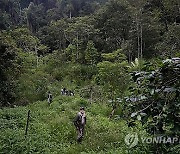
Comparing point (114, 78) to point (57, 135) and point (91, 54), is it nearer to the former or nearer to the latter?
point (57, 135)

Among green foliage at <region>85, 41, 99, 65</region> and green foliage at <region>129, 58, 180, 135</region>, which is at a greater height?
green foliage at <region>129, 58, 180, 135</region>

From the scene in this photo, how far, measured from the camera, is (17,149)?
8.23 m

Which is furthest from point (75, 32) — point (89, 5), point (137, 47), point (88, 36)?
point (89, 5)

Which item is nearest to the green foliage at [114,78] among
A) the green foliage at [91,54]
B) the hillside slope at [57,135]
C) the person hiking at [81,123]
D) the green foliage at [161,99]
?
the hillside slope at [57,135]

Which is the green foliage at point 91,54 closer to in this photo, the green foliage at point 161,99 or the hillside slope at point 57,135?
the hillside slope at point 57,135

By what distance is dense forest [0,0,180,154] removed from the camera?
2105 mm

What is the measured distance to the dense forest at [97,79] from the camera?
211cm

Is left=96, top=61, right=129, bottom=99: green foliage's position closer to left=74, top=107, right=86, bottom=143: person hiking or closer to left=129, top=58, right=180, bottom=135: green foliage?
left=74, top=107, right=86, bottom=143: person hiking

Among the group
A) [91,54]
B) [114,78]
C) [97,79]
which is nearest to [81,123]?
[114,78]

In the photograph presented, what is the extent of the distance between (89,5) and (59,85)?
2532cm

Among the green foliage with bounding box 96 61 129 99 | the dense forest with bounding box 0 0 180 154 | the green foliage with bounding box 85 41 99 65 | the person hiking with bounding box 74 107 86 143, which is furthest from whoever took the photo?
the green foliage with bounding box 85 41 99 65

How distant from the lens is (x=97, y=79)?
2416 cm

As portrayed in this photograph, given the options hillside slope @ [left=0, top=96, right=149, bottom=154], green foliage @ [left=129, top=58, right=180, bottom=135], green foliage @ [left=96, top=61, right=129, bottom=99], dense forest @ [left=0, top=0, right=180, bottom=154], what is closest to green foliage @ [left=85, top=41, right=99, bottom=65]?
dense forest @ [left=0, top=0, right=180, bottom=154]

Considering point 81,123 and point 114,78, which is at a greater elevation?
point 114,78
